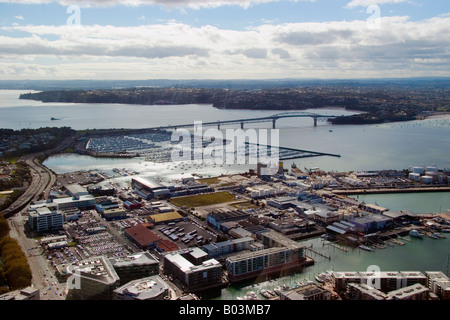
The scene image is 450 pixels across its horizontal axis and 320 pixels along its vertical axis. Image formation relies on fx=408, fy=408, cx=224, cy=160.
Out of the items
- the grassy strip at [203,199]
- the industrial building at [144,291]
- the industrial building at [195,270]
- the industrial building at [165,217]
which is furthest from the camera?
the grassy strip at [203,199]

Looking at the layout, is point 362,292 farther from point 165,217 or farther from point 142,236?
point 165,217

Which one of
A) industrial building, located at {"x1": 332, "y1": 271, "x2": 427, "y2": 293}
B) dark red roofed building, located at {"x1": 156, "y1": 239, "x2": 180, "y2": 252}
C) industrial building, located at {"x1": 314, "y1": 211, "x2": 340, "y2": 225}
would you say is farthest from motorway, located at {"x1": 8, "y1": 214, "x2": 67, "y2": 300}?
industrial building, located at {"x1": 314, "y1": 211, "x2": 340, "y2": 225}

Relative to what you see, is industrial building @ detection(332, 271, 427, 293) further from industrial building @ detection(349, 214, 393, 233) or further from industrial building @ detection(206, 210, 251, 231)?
industrial building @ detection(206, 210, 251, 231)

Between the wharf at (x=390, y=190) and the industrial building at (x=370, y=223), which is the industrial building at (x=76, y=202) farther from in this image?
the wharf at (x=390, y=190)

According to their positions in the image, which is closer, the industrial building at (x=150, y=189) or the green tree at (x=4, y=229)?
the green tree at (x=4, y=229)

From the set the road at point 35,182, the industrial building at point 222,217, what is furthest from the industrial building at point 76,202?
the industrial building at point 222,217

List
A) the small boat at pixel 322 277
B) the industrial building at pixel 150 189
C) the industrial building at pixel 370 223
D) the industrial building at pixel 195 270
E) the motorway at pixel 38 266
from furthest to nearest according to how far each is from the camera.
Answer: the industrial building at pixel 150 189, the industrial building at pixel 370 223, the small boat at pixel 322 277, the industrial building at pixel 195 270, the motorway at pixel 38 266
